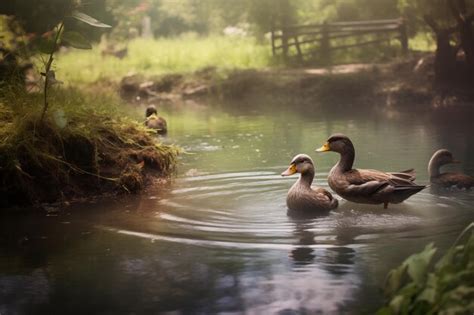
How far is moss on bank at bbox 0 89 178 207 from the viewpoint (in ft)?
27.1

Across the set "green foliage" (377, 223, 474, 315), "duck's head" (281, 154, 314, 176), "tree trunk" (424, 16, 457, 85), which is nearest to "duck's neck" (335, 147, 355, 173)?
"duck's head" (281, 154, 314, 176)

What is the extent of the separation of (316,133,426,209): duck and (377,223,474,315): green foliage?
12.2 ft

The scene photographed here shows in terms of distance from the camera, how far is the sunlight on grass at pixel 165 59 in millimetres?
28328

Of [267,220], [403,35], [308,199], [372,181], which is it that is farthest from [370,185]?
[403,35]

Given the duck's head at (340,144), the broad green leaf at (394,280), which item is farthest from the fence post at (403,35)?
the broad green leaf at (394,280)

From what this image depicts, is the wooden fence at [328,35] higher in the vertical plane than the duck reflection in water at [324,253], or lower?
higher

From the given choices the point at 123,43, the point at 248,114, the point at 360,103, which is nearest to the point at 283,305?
the point at 248,114

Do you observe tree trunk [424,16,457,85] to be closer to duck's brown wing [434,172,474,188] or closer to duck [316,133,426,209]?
duck's brown wing [434,172,474,188]

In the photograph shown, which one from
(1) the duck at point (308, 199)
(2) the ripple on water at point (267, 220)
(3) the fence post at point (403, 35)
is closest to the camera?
(2) the ripple on water at point (267, 220)

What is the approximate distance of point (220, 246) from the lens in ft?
20.6

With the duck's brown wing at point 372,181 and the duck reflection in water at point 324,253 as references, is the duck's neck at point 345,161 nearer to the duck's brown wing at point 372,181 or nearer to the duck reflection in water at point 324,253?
the duck's brown wing at point 372,181

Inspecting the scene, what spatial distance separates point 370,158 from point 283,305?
641 centimetres

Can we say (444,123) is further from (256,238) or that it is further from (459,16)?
(256,238)

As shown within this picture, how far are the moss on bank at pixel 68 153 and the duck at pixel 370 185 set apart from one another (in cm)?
246
